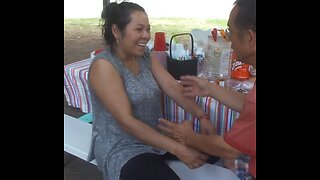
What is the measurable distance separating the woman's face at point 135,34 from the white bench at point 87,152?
0.61 meters

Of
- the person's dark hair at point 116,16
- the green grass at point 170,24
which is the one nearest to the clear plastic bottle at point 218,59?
the person's dark hair at point 116,16

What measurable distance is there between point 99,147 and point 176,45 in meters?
0.80

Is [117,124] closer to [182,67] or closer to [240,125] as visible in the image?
[182,67]

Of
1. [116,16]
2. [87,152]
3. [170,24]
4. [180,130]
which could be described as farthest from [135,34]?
[170,24]

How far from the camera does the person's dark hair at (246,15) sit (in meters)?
1.49

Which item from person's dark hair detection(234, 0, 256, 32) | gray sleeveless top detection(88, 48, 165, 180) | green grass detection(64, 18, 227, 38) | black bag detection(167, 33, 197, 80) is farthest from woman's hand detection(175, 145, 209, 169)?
green grass detection(64, 18, 227, 38)

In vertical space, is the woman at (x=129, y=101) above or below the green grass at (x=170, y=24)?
below

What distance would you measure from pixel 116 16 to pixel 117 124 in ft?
1.75

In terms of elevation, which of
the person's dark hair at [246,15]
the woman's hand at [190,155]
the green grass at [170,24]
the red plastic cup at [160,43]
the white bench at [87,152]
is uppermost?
the green grass at [170,24]

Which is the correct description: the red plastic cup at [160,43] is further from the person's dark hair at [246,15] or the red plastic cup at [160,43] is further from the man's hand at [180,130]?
the person's dark hair at [246,15]

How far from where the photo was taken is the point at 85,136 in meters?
2.60
